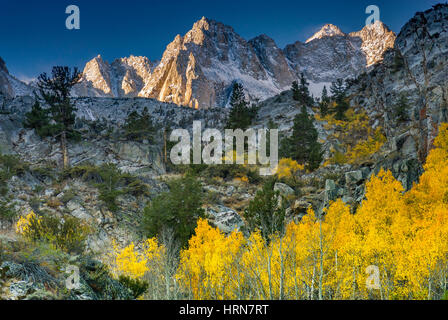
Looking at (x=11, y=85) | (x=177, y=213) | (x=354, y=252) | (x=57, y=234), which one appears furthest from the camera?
(x=11, y=85)

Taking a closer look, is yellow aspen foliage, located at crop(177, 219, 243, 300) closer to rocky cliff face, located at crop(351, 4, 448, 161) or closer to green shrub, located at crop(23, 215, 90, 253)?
green shrub, located at crop(23, 215, 90, 253)

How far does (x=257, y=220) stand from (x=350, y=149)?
34.3 metres

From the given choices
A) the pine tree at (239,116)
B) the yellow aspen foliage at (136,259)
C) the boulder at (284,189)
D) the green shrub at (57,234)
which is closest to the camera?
the green shrub at (57,234)

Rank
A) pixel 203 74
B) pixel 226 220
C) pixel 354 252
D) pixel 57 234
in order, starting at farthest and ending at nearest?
pixel 203 74
pixel 226 220
pixel 354 252
pixel 57 234

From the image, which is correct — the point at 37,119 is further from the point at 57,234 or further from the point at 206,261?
the point at 206,261

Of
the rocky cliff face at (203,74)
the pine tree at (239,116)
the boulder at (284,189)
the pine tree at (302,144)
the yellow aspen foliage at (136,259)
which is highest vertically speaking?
the rocky cliff face at (203,74)

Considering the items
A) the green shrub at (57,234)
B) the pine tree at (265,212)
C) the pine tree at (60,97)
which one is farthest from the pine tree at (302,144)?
the green shrub at (57,234)

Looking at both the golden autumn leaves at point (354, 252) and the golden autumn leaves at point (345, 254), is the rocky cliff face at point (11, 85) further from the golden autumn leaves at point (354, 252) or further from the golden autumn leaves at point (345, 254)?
the golden autumn leaves at point (354, 252)

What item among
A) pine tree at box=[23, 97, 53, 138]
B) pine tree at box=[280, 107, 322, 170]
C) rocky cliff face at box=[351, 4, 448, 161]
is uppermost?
rocky cliff face at box=[351, 4, 448, 161]

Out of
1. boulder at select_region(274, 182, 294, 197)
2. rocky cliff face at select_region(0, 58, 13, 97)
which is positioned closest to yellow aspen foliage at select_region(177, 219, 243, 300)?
boulder at select_region(274, 182, 294, 197)

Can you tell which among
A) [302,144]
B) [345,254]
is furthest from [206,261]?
[302,144]

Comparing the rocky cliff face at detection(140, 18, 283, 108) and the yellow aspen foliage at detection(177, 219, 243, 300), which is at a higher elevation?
the rocky cliff face at detection(140, 18, 283, 108)

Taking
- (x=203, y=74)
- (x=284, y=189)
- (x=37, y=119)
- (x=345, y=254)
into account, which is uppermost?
(x=203, y=74)

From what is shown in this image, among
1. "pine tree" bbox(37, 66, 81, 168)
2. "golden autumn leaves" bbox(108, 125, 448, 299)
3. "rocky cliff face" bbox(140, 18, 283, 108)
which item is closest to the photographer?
"golden autumn leaves" bbox(108, 125, 448, 299)
